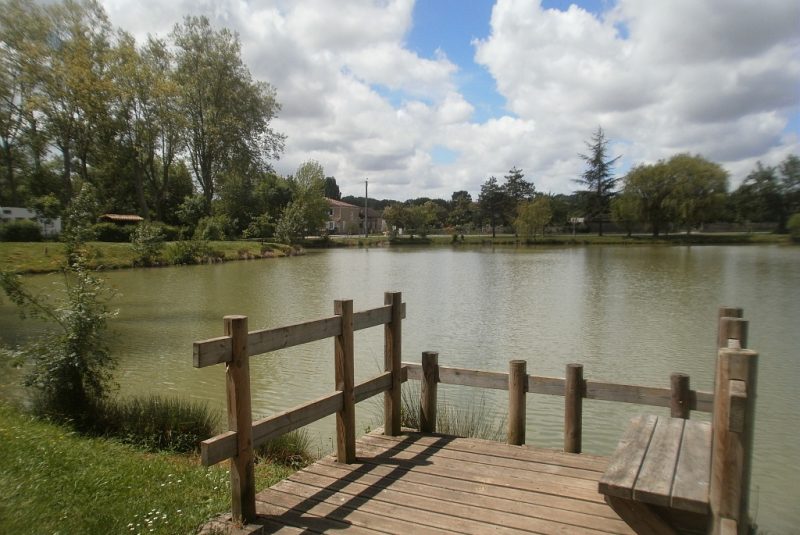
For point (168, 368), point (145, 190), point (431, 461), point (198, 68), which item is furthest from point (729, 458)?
point (145, 190)

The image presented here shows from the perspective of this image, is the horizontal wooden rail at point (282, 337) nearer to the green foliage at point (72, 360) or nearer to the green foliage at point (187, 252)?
the green foliage at point (72, 360)

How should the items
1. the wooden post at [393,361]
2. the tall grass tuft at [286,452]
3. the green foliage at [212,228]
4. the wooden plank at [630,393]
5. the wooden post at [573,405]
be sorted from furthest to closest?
the green foliage at [212,228] → the tall grass tuft at [286,452] → the wooden post at [393,361] → the wooden post at [573,405] → the wooden plank at [630,393]

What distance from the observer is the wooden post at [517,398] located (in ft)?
16.4

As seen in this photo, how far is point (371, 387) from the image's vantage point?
5.00 m

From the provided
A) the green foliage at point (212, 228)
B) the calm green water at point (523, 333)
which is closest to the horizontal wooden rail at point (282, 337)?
the calm green water at point (523, 333)

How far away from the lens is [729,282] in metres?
23.6

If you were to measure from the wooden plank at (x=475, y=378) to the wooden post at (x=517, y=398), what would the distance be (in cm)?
11

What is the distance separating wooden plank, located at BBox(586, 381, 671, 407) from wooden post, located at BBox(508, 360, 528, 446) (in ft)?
1.86

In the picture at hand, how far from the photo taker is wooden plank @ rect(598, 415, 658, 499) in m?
2.77

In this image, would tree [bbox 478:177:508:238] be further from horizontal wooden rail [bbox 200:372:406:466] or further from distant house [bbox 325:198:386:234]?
horizontal wooden rail [bbox 200:372:406:466]

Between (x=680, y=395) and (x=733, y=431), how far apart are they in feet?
8.38

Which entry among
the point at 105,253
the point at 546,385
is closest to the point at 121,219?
the point at 105,253

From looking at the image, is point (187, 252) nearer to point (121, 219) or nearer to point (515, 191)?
point (121, 219)

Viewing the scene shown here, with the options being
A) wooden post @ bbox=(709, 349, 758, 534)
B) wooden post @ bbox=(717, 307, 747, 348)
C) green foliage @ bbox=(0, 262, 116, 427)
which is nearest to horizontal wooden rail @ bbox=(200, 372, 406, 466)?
wooden post @ bbox=(709, 349, 758, 534)
